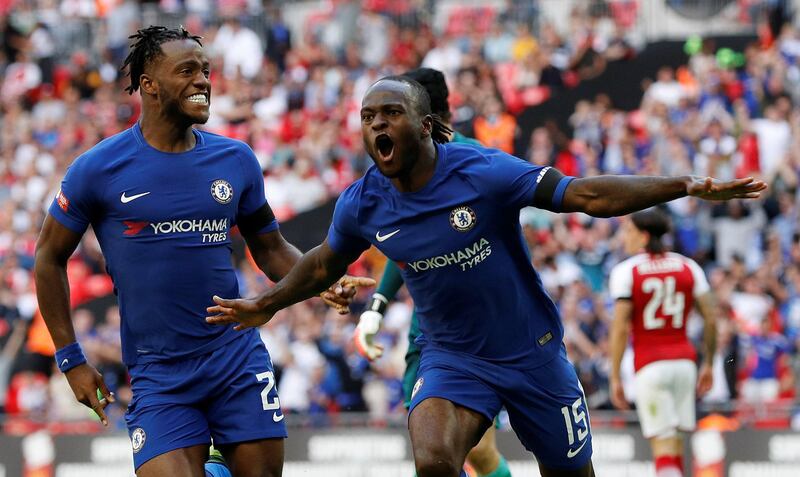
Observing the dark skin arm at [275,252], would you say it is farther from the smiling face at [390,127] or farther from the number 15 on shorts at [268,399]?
the smiling face at [390,127]

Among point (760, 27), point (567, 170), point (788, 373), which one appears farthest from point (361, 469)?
point (760, 27)

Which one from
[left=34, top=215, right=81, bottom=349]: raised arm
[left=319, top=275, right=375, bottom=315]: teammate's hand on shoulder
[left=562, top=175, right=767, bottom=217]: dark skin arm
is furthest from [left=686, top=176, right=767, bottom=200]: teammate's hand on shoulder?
[left=34, top=215, right=81, bottom=349]: raised arm

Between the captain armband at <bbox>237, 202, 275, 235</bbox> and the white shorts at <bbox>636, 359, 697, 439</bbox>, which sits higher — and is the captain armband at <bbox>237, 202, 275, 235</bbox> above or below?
above

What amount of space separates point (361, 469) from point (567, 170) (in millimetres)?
7045

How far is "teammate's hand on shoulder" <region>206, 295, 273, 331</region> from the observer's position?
268 inches

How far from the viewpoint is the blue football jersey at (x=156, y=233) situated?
694 cm

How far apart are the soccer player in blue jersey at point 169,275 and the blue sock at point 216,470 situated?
19 cm

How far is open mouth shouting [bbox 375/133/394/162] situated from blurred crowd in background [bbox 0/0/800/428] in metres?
5.60

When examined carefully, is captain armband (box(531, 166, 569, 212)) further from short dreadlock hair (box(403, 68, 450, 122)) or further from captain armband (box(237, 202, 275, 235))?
short dreadlock hair (box(403, 68, 450, 122))

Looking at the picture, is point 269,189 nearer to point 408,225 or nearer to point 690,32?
point 690,32

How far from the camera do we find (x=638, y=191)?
6348mm

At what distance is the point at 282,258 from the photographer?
7539 millimetres

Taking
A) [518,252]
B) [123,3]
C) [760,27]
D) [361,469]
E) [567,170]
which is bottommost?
[361,469]

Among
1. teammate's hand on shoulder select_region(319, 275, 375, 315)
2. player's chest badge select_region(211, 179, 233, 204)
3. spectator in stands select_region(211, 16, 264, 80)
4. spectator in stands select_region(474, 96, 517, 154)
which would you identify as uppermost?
spectator in stands select_region(211, 16, 264, 80)
